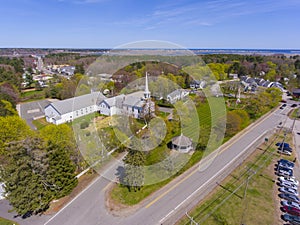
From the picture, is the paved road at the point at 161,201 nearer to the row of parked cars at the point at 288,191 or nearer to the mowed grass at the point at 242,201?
the mowed grass at the point at 242,201

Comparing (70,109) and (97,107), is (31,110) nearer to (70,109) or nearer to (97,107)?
(70,109)

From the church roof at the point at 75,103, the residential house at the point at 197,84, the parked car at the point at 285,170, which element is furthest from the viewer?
the residential house at the point at 197,84

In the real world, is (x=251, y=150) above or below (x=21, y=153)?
below

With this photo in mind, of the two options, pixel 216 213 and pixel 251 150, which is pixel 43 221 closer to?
pixel 216 213

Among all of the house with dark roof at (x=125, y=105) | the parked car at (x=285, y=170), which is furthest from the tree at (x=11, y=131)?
the parked car at (x=285, y=170)

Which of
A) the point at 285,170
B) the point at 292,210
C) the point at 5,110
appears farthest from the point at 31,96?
the point at 292,210

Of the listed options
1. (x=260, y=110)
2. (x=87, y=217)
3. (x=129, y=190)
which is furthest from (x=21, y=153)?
(x=260, y=110)

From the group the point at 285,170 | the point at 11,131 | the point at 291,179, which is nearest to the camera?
the point at 291,179
